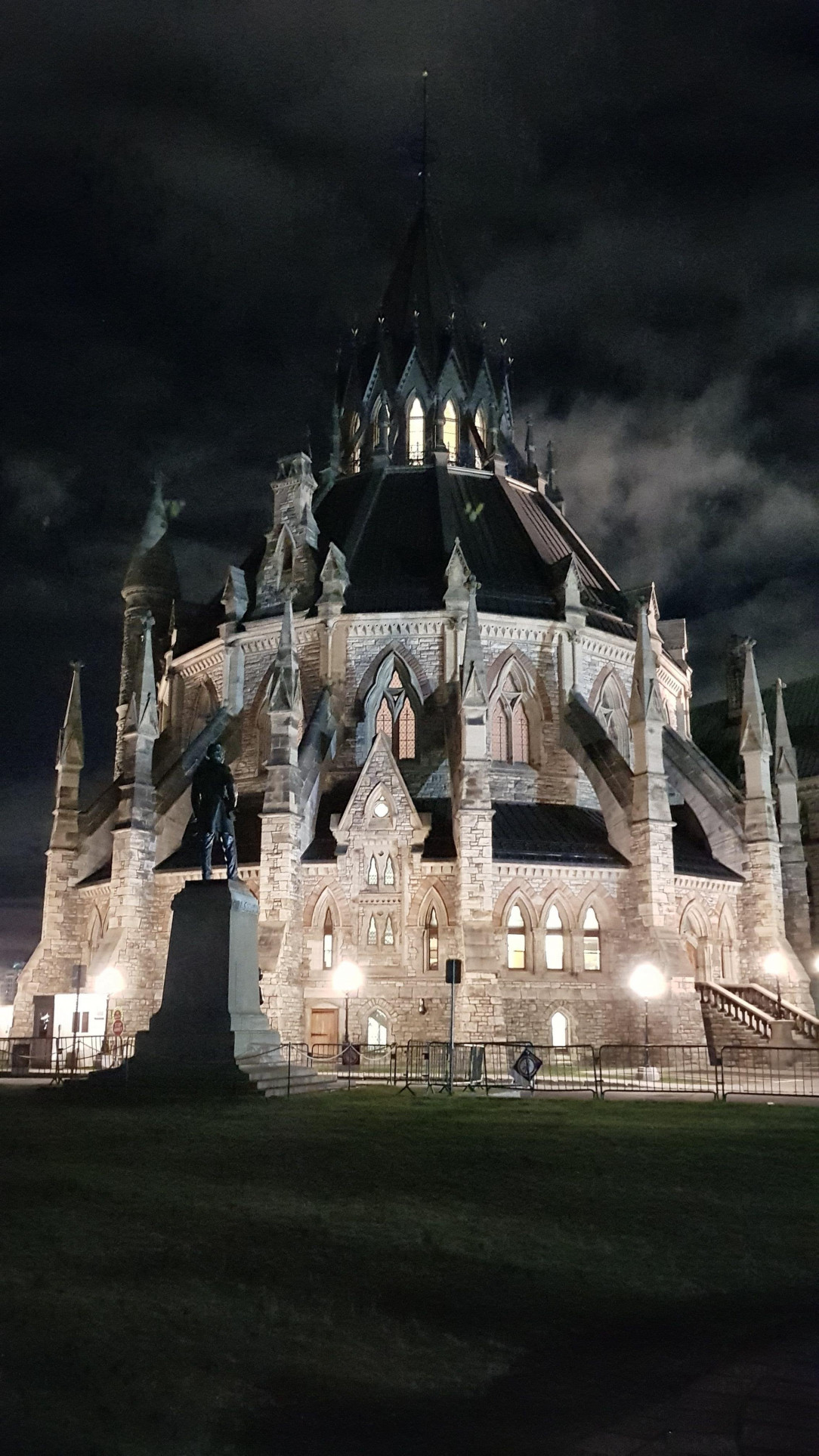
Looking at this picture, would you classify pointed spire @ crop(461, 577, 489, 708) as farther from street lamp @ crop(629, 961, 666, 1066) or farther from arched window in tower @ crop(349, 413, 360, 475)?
arched window in tower @ crop(349, 413, 360, 475)

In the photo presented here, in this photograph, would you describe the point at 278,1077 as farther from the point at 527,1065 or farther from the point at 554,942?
the point at 554,942

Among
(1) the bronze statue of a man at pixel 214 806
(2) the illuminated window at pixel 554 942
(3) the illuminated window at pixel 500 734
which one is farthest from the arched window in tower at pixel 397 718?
(1) the bronze statue of a man at pixel 214 806

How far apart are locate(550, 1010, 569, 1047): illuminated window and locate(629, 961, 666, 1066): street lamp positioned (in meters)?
2.51

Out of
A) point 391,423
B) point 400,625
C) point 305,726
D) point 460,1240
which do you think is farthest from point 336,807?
point 460,1240

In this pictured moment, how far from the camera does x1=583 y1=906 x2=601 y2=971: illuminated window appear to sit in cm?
3941

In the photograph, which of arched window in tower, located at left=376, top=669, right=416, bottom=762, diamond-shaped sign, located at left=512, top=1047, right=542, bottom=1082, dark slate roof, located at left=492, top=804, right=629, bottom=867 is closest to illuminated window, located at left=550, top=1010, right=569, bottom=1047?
dark slate roof, located at left=492, top=804, right=629, bottom=867

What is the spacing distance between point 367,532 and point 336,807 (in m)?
13.8

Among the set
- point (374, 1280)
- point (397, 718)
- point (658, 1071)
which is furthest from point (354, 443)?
point (374, 1280)

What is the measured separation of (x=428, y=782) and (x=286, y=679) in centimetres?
676

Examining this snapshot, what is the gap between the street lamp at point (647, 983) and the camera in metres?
36.8

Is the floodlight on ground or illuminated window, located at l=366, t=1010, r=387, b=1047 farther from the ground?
the floodlight on ground

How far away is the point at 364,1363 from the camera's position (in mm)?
7527

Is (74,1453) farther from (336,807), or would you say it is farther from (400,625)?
(400,625)

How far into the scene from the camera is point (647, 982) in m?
37.2
